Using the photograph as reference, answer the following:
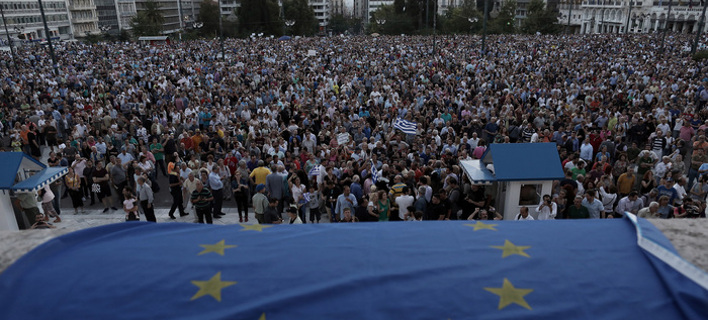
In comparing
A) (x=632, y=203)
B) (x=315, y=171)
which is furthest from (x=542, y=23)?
(x=315, y=171)

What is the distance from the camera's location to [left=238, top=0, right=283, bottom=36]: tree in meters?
71.7

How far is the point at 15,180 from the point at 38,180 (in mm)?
335

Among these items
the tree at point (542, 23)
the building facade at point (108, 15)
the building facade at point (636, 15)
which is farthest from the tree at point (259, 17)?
the building facade at point (108, 15)

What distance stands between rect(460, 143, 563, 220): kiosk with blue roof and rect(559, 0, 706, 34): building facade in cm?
8093

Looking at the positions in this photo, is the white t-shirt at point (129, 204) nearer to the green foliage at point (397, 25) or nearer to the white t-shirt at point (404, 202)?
the white t-shirt at point (404, 202)

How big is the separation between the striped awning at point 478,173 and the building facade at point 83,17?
105297 millimetres

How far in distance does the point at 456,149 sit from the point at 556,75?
1586 centimetres

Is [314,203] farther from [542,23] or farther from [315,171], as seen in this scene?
[542,23]

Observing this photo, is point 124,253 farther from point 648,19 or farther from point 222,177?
point 648,19

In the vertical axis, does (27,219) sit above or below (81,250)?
below

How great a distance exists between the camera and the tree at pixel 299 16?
255ft

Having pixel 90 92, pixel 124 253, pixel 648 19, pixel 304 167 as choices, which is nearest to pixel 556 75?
pixel 304 167

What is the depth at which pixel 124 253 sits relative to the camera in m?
3.23

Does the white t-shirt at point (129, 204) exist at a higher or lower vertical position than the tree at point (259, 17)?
lower
